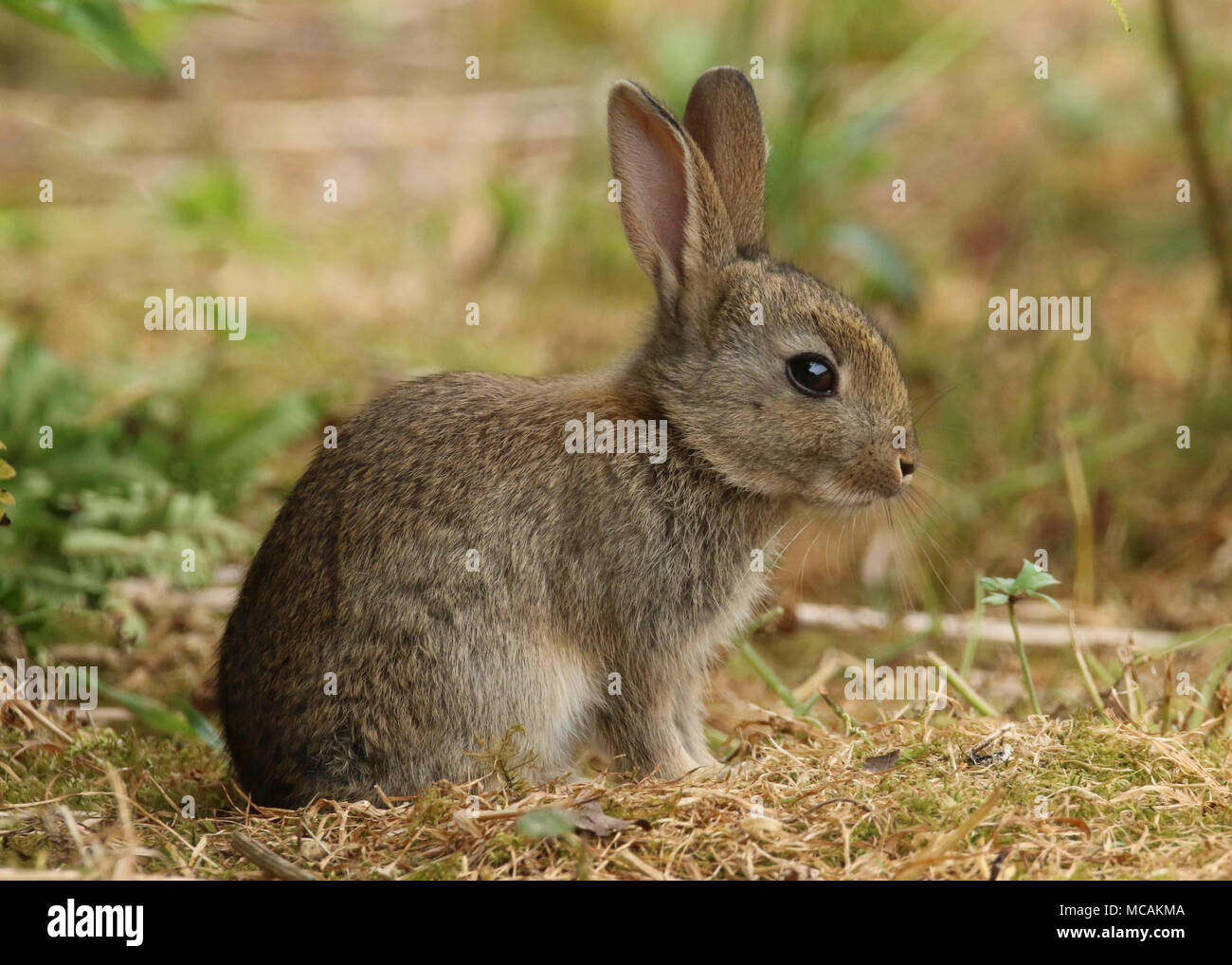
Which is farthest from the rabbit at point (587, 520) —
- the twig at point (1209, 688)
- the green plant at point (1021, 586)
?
the twig at point (1209, 688)

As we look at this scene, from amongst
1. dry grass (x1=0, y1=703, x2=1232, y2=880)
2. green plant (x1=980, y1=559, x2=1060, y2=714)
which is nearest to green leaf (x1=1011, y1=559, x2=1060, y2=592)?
green plant (x1=980, y1=559, x2=1060, y2=714)

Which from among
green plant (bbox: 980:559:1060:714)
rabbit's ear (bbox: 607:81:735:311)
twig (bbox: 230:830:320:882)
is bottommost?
twig (bbox: 230:830:320:882)

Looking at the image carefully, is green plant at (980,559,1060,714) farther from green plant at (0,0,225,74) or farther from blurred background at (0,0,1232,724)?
green plant at (0,0,225,74)

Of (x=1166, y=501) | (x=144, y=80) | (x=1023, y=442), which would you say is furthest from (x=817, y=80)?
(x=144, y=80)

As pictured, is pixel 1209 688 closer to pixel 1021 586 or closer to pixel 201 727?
pixel 1021 586

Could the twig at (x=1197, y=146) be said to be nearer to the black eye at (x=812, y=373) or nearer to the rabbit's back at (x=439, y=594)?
the black eye at (x=812, y=373)
